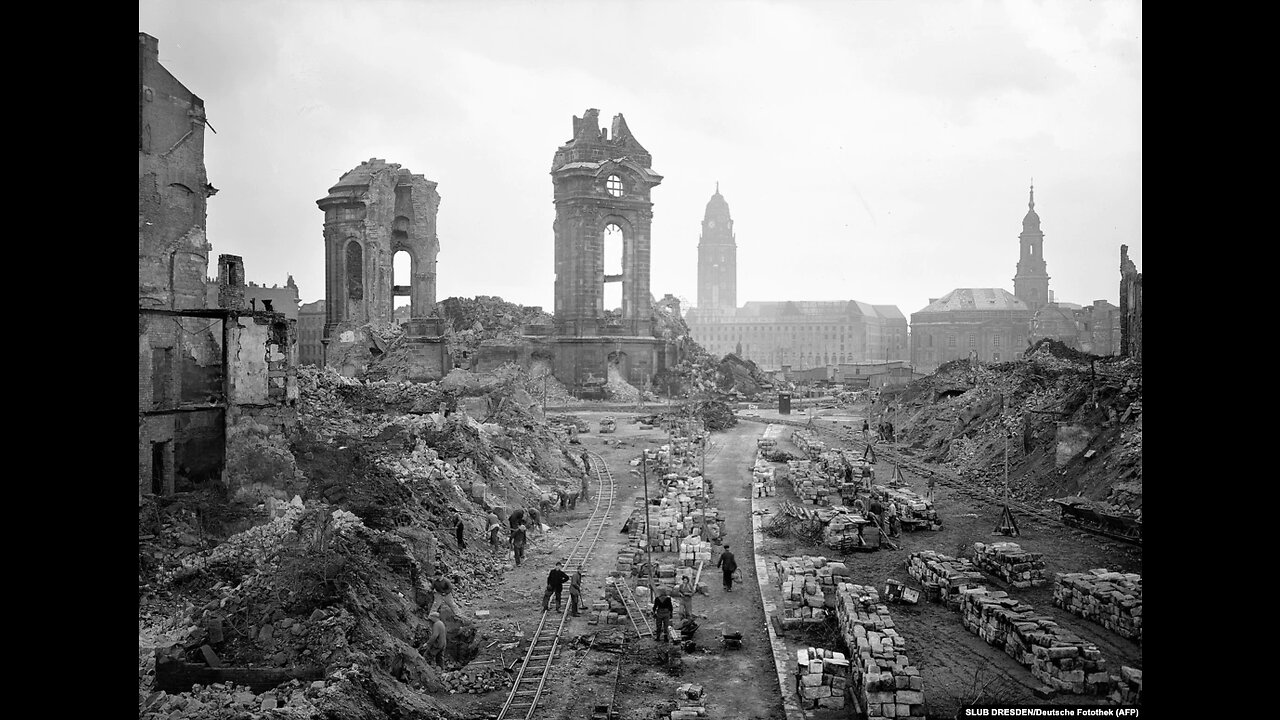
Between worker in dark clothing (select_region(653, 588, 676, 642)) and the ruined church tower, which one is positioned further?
the ruined church tower

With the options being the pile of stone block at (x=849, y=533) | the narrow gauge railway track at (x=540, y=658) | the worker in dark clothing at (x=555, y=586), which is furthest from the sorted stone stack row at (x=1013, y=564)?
the worker in dark clothing at (x=555, y=586)

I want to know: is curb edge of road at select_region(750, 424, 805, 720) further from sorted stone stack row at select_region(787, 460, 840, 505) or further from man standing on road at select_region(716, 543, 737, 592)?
sorted stone stack row at select_region(787, 460, 840, 505)

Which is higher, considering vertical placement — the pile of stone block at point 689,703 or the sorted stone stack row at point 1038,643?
the sorted stone stack row at point 1038,643

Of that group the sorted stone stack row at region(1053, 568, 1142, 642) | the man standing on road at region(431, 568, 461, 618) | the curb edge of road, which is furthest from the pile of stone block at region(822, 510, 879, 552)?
the man standing on road at region(431, 568, 461, 618)

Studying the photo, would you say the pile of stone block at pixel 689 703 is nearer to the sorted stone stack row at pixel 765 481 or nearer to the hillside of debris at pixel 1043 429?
the hillside of debris at pixel 1043 429
